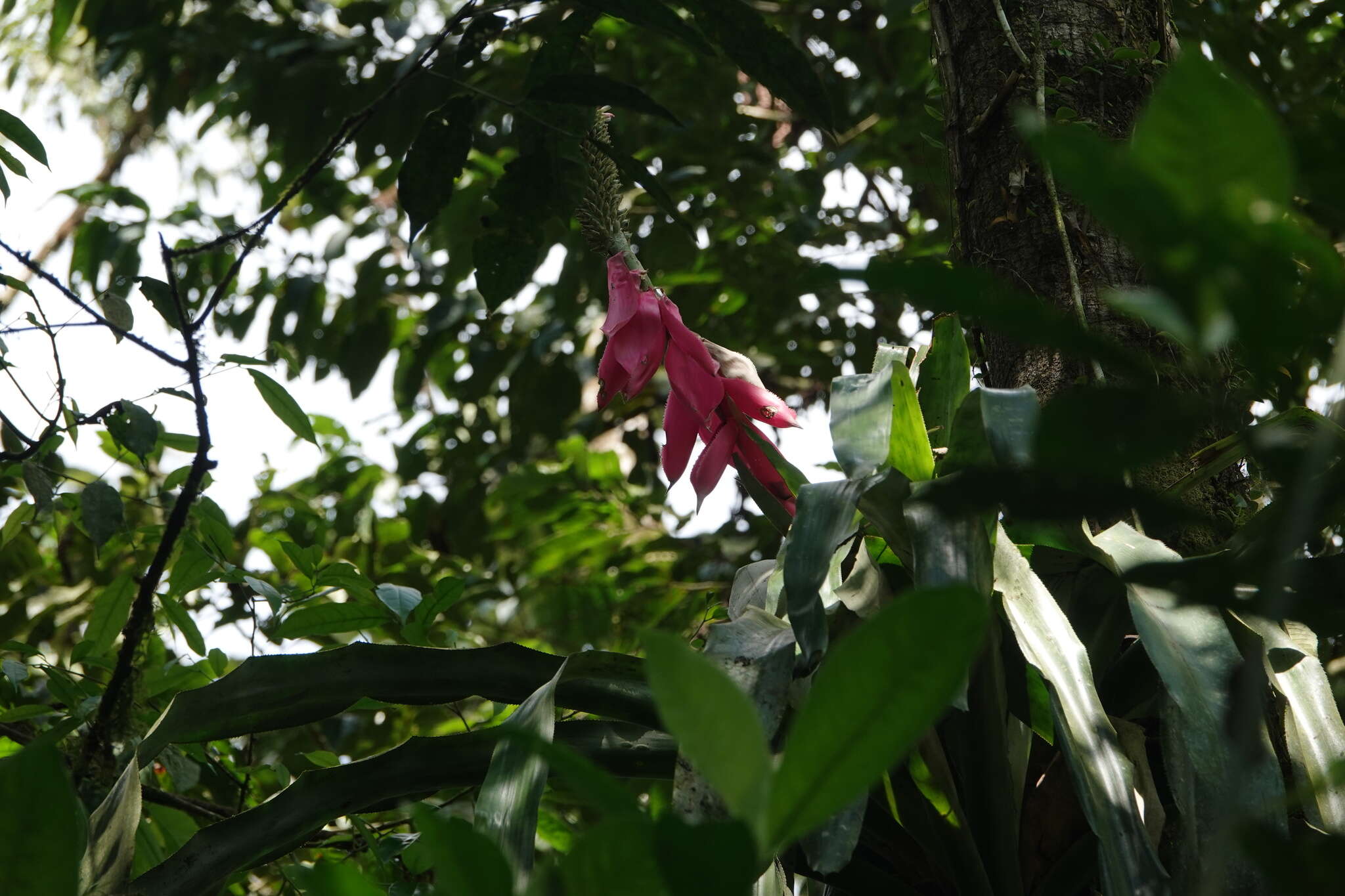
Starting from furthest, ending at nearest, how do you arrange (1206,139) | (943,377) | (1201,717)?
1. (943,377)
2. (1201,717)
3. (1206,139)

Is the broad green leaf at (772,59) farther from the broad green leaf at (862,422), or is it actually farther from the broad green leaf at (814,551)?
the broad green leaf at (814,551)

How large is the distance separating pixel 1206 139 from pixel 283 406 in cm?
87

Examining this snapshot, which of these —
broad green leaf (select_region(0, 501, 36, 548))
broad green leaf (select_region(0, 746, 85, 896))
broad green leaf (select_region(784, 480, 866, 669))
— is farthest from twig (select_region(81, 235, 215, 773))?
broad green leaf (select_region(0, 746, 85, 896))

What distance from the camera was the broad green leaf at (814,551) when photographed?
475mm

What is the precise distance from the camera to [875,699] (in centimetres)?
21

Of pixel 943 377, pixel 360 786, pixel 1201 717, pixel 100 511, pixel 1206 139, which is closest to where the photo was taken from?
pixel 1206 139

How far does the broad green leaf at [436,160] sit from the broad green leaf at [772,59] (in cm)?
29

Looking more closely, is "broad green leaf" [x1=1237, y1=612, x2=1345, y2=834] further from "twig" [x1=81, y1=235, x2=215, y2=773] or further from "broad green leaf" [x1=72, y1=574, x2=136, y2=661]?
"broad green leaf" [x1=72, y1=574, x2=136, y2=661]

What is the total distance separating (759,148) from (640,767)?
5.90ft

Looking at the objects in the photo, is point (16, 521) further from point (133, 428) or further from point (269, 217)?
point (269, 217)

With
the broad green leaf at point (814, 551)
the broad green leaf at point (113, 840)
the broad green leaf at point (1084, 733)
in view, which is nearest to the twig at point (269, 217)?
the broad green leaf at point (113, 840)

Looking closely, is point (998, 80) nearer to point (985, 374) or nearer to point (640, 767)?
point (985, 374)

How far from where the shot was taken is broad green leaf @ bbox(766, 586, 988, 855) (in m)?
0.21

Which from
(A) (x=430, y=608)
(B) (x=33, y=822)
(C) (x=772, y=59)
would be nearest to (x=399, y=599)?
(A) (x=430, y=608)
